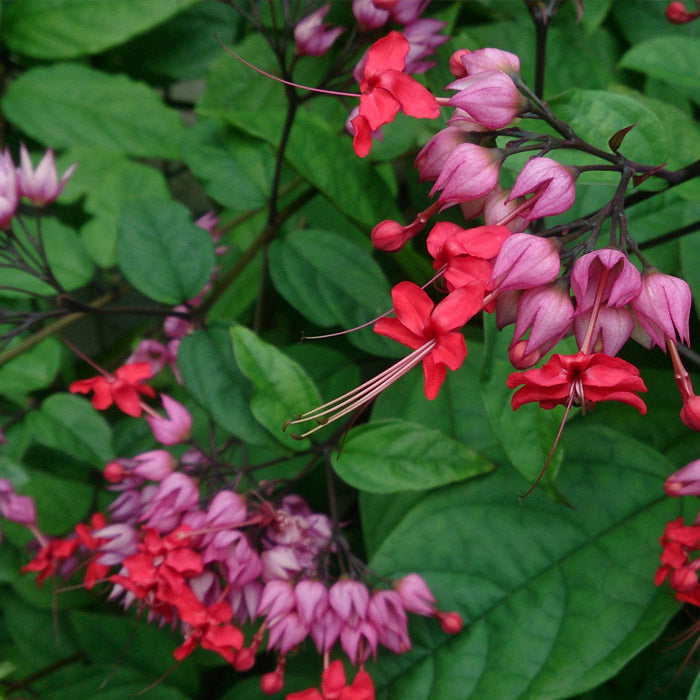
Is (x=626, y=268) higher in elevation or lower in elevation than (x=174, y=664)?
higher

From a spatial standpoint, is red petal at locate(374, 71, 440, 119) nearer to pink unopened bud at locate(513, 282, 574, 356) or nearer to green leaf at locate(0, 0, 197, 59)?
pink unopened bud at locate(513, 282, 574, 356)

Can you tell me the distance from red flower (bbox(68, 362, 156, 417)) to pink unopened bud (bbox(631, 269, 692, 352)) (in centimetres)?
44

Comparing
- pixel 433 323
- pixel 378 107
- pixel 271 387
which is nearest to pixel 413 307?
pixel 433 323

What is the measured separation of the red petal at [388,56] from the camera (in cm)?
44

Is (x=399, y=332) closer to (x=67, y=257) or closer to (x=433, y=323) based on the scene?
(x=433, y=323)

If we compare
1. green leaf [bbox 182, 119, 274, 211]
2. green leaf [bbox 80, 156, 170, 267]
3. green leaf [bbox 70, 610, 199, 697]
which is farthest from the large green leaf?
green leaf [bbox 70, 610, 199, 697]

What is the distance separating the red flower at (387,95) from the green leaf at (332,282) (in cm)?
28

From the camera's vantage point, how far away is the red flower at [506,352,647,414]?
363 mm

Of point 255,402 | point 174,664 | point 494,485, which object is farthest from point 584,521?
point 174,664

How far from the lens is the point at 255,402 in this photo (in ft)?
1.97

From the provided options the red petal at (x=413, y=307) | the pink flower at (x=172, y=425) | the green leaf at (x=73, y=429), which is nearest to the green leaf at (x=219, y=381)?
the pink flower at (x=172, y=425)

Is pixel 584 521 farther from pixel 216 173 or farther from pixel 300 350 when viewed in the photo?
pixel 216 173

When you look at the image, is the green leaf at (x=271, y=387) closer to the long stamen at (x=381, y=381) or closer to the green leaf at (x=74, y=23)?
the long stamen at (x=381, y=381)

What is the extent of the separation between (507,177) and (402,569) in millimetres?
357
